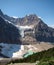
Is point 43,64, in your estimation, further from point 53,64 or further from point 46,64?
point 53,64

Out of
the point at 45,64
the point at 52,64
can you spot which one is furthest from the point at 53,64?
the point at 45,64

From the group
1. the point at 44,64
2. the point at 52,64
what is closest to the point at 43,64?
the point at 44,64

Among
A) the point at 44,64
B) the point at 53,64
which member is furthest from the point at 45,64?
the point at 53,64

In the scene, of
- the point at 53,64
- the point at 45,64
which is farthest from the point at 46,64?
the point at 53,64

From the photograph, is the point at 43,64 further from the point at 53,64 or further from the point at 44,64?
the point at 53,64

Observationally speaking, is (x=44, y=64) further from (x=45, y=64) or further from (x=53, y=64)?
(x=53, y=64)
